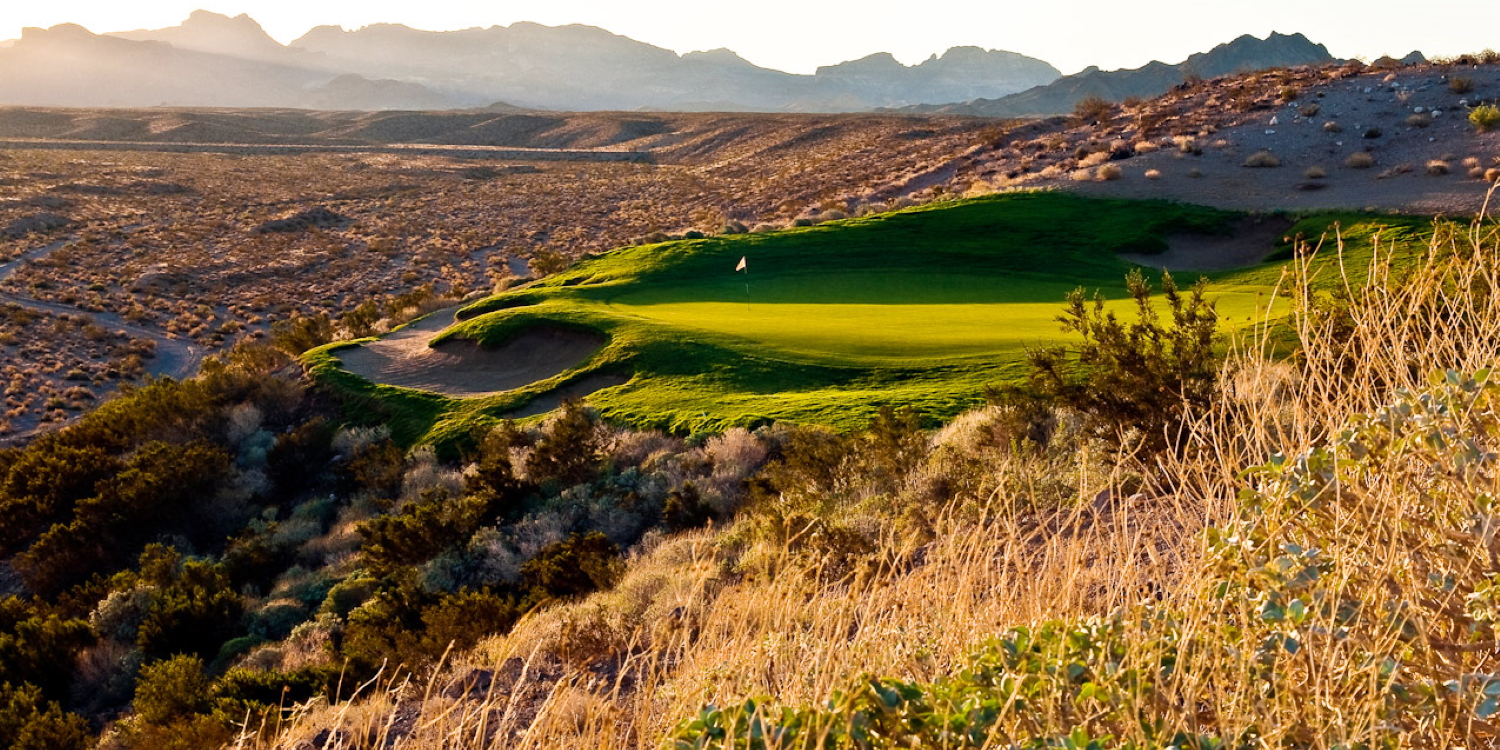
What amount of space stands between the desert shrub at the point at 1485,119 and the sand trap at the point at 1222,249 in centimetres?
1021

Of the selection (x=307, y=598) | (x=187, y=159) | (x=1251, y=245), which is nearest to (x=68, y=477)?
(x=307, y=598)

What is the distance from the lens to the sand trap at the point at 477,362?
16.9 meters

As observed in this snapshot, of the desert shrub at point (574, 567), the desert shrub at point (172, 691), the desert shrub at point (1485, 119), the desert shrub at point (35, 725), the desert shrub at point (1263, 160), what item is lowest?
the desert shrub at point (35, 725)

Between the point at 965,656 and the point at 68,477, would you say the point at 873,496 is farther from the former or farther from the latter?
the point at 68,477

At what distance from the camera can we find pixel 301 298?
116 feet

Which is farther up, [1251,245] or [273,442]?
[1251,245]

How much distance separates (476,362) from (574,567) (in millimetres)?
9504

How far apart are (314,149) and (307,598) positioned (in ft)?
337

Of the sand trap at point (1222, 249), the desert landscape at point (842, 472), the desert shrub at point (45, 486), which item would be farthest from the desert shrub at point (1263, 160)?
the desert shrub at point (45, 486)

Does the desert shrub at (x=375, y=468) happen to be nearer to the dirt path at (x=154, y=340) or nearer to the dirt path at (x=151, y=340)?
the dirt path at (x=151, y=340)

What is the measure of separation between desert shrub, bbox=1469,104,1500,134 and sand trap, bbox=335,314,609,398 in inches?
1053

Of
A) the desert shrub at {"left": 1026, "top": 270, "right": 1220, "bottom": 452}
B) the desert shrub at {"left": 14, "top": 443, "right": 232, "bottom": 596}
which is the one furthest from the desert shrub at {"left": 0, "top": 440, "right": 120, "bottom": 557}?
the desert shrub at {"left": 1026, "top": 270, "right": 1220, "bottom": 452}

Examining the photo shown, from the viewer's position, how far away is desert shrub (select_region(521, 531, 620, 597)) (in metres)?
8.79

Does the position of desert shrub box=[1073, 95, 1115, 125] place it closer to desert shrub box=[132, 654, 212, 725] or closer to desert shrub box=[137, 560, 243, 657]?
desert shrub box=[137, 560, 243, 657]
